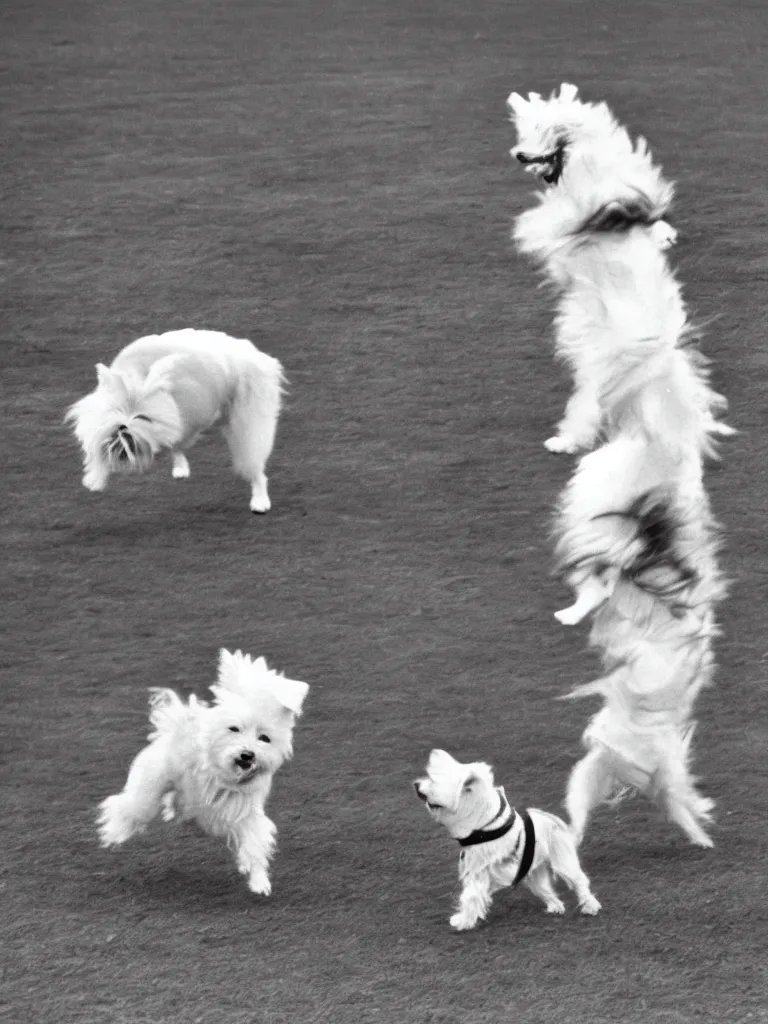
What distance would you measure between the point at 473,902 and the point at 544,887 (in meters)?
0.24

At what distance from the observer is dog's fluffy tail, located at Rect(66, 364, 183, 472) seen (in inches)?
282

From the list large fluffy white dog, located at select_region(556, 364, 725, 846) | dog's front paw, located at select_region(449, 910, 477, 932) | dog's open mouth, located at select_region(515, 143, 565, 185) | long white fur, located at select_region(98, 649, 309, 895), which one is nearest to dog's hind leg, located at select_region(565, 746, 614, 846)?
large fluffy white dog, located at select_region(556, 364, 725, 846)

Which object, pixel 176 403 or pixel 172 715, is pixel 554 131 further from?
Answer: pixel 172 715

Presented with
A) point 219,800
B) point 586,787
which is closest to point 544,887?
point 586,787

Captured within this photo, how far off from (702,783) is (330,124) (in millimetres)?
6315

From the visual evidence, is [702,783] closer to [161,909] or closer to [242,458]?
[161,909]

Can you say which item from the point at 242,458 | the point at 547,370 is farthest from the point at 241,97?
the point at 242,458

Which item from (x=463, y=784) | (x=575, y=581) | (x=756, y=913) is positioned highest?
(x=575, y=581)

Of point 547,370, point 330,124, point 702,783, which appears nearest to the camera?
point 702,783

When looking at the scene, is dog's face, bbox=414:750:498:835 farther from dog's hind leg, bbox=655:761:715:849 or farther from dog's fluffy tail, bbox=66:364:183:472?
dog's fluffy tail, bbox=66:364:183:472

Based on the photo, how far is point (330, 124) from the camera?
37.5 ft

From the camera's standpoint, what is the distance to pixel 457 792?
5.37 meters

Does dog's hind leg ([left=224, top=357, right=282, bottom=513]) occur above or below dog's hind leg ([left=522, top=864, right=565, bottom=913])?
above

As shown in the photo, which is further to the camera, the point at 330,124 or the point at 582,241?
the point at 330,124
